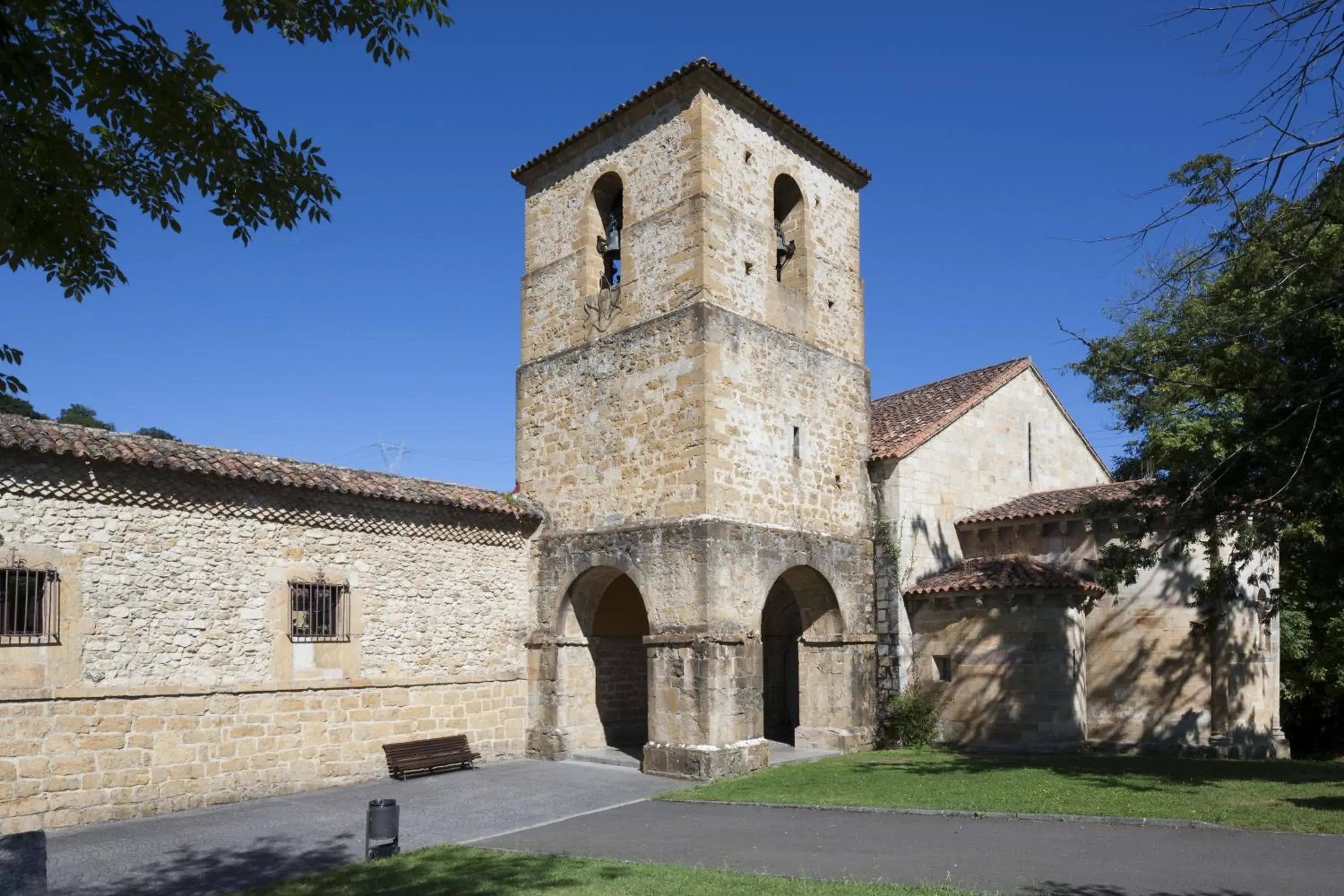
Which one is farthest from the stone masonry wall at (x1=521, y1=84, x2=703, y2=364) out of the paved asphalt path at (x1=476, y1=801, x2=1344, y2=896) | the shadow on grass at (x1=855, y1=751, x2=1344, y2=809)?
the paved asphalt path at (x1=476, y1=801, x2=1344, y2=896)

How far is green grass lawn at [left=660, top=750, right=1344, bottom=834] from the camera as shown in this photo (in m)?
10.3

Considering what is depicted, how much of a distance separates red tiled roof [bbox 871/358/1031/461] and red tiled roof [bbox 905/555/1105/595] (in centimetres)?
229

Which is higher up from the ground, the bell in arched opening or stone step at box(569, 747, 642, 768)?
the bell in arched opening

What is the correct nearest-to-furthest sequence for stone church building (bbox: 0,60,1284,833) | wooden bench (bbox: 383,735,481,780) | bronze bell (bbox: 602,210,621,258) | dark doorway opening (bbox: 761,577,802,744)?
stone church building (bbox: 0,60,1284,833)
wooden bench (bbox: 383,735,481,780)
bronze bell (bbox: 602,210,621,258)
dark doorway opening (bbox: 761,577,802,744)

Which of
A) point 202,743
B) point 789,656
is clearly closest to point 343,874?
point 202,743

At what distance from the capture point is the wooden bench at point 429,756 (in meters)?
14.8

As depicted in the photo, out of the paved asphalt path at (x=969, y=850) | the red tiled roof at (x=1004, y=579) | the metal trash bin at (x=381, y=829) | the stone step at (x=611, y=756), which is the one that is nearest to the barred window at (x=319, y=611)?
the stone step at (x=611, y=756)

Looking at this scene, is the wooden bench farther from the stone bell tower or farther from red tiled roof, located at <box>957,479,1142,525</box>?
red tiled roof, located at <box>957,479,1142,525</box>

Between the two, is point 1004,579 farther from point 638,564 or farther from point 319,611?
point 319,611

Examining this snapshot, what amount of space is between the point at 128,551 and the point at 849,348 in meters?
11.9

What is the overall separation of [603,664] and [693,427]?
16.6 feet

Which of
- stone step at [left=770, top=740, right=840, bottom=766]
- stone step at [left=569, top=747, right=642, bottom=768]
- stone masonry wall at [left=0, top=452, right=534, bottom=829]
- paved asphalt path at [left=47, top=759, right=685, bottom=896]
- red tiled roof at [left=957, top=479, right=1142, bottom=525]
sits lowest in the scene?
stone step at [left=770, top=740, right=840, bottom=766]

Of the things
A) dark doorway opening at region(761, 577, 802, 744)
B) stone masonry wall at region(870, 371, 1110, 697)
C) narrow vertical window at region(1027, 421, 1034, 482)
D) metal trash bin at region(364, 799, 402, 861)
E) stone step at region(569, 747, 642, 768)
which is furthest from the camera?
narrow vertical window at region(1027, 421, 1034, 482)

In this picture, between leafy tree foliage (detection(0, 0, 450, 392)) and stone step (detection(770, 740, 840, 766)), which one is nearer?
leafy tree foliage (detection(0, 0, 450, 392))
